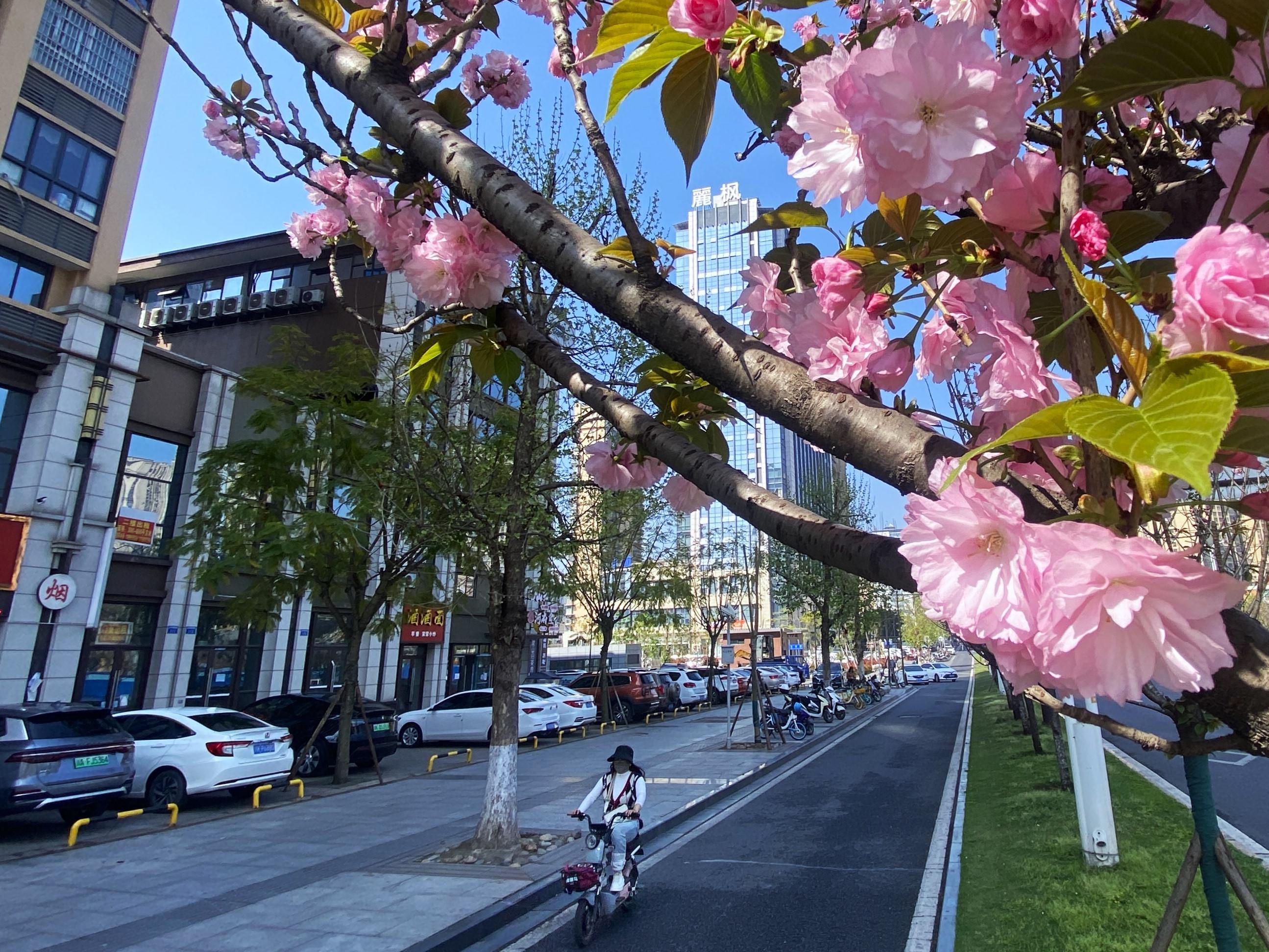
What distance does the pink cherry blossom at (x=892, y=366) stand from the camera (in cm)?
132

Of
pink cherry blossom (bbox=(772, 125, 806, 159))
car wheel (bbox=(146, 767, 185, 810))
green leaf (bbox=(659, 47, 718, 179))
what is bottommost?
car wheel (bbox=(146, 767, 185, 810))

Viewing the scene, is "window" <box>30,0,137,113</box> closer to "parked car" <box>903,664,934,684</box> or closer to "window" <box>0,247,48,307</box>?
"window" <box>0,247,48,307</box>

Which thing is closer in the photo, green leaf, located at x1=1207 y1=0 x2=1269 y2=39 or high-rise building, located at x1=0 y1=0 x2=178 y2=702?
green leaf, located at x1=1207 y1=0 x2=1269 y2=39

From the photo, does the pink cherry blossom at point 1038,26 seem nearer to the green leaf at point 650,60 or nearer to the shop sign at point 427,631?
the green leaf at point 650,60

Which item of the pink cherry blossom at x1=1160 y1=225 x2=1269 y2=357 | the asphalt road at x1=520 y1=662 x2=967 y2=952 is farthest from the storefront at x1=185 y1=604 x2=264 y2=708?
the pink cherry blossom at x1=1160 y1=225 x2=1269 y2=357

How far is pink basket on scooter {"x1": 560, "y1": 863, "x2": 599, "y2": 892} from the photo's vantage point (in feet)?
20.8

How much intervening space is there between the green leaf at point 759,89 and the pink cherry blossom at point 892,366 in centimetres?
73

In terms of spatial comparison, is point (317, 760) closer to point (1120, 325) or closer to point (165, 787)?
point (165, 787)

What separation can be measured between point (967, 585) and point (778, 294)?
2.85 ft

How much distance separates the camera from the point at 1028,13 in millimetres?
1180

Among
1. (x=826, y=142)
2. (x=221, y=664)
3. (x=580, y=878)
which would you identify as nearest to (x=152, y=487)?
(x=221, y=664)

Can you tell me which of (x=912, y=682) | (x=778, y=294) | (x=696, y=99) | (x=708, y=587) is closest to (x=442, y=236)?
(x=696, y=99)

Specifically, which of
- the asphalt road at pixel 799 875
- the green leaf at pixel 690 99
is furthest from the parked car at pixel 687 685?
the green leaf at pixel 690 99

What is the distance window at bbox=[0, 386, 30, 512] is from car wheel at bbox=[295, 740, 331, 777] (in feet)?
24.1
